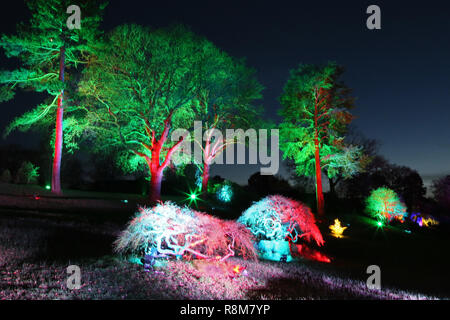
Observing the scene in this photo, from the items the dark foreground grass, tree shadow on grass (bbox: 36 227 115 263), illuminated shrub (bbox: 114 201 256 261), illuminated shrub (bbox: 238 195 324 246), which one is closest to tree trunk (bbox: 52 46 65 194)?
the dark foreground grass

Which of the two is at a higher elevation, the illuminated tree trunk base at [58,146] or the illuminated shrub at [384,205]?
the illuminated tree trunk base at [58,146]

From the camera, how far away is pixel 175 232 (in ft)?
23.2

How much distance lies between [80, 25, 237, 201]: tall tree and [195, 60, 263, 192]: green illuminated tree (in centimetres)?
126

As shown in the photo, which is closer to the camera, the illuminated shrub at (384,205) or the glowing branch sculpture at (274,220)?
the glowing branch sculpture at (274,220)

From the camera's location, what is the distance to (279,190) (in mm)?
37250

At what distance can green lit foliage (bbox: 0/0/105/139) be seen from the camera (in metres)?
17.7

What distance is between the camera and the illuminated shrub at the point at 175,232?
23.0ft

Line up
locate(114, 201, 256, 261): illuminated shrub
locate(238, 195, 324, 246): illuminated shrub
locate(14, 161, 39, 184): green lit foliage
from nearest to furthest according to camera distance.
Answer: locate(114, 201, 256, 261): illuminated shrub → locate(238, 195, 324, 246): illuminated shrub → locate(14, 161, 39, 184): green lit foliage

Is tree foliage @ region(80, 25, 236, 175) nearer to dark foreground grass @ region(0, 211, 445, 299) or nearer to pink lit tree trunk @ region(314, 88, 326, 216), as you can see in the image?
pink lit tree trunk @ region(314, 88, 326, 216)

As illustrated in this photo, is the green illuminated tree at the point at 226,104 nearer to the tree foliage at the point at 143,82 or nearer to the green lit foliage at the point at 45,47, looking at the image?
the tree foliage at the point at 143,82

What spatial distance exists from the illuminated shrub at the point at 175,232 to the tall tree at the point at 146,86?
13044 millimetres

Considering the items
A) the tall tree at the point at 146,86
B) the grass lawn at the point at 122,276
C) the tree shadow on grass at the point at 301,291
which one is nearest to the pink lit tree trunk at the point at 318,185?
the tall tree at the point at 146,86

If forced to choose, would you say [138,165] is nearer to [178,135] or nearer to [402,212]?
[178,135]

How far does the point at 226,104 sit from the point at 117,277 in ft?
63.5
